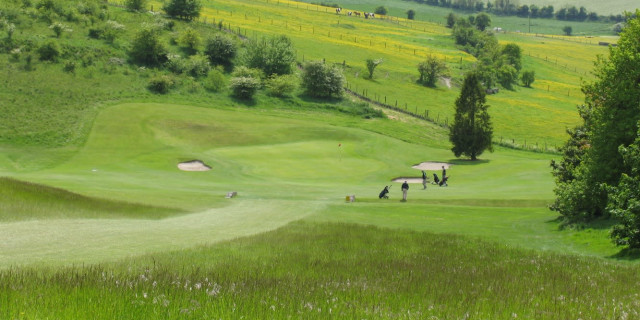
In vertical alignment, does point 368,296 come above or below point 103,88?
above

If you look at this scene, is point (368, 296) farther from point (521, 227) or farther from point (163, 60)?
point (163, 60)

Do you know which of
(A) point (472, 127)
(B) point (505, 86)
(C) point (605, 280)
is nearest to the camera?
(C) point (605, 280)

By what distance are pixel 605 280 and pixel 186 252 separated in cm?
1143

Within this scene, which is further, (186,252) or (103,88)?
(103,88)

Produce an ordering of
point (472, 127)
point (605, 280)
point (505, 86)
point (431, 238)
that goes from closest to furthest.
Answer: point (605, 280)
point (431, 238)
point (472, 127)
point (505, 86)

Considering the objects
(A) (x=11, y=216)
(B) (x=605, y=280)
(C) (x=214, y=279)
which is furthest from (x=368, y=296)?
(A) (x=11, y=216)

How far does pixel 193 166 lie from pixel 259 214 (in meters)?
29.5

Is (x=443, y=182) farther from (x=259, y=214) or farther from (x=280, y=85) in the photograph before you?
(x=280, y=85)

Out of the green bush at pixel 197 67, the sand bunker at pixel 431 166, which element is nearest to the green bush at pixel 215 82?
the green bush at pixel 197 67

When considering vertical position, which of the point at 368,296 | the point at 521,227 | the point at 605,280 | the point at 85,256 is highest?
the point at 368,296

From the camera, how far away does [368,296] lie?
8.87m

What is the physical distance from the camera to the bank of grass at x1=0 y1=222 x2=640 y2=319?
7250mm

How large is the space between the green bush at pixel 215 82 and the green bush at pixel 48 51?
1028 inches

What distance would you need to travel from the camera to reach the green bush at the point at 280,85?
104m
